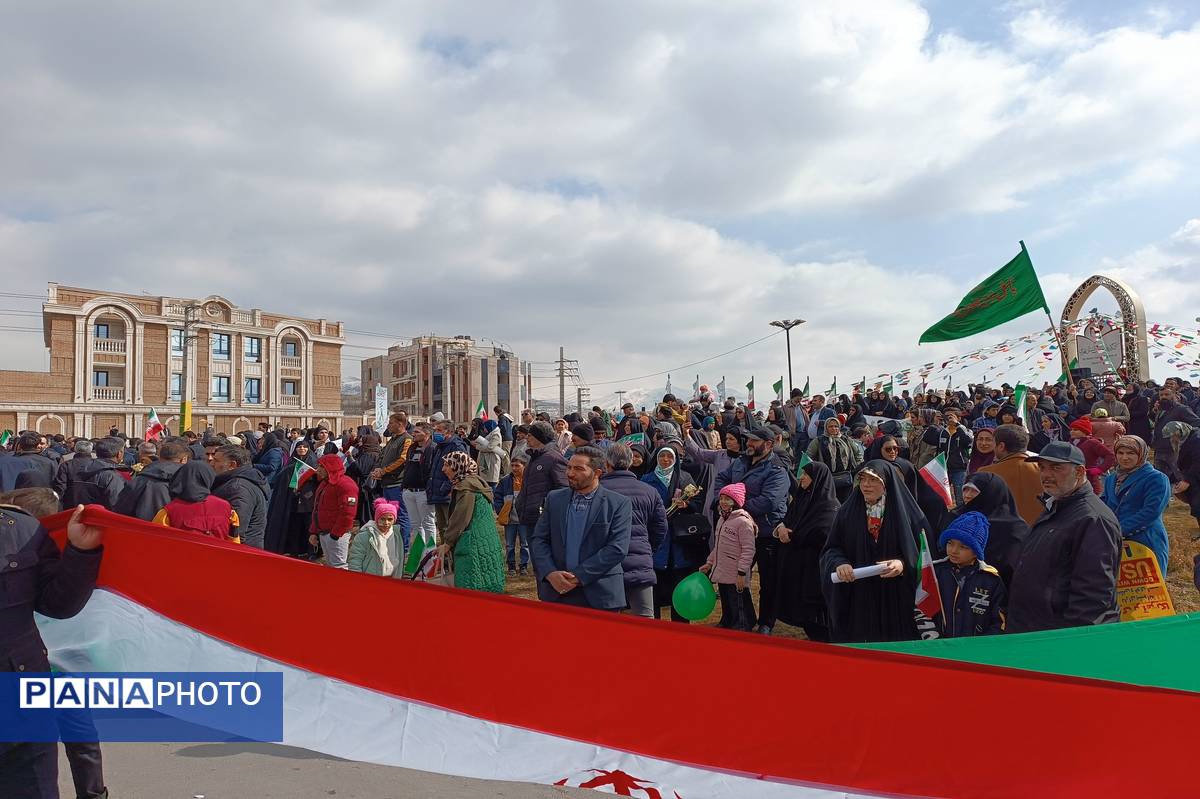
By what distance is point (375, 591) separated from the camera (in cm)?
371

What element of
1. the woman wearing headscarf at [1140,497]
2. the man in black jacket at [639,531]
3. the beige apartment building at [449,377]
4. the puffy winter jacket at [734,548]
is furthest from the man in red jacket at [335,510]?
the beige apartment building at [449,377]

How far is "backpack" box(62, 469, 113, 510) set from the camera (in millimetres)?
8188

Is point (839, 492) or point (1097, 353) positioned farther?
point (1097, 353)

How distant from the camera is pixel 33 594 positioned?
3186mm

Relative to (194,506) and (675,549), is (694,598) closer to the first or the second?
(675,549)

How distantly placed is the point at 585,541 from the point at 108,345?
2574 inches

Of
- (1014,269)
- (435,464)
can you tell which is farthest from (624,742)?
(1014,269)

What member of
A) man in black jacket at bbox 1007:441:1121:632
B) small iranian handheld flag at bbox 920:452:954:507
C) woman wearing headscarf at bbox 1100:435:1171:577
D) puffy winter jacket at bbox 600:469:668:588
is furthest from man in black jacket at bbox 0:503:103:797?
woman wearing headscarf at bbox 1100:435:1171:577

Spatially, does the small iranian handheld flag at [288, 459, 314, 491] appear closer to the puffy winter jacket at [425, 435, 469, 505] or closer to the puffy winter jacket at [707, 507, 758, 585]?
the puffy winter jacket at [425, 435, 469, 505]

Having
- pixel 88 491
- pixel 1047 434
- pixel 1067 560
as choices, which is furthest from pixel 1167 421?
pixel 88 491

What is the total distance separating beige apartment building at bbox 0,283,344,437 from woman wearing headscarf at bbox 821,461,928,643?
51700 mm

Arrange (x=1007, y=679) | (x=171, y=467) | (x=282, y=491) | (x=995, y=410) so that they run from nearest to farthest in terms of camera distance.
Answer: (x=1007, y=679) → (x=171, y=467) → (x=282, y=491) → (x=995, y=410)

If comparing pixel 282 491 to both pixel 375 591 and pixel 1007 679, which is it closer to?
pixel 375 591

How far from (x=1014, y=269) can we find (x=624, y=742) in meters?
10.5
